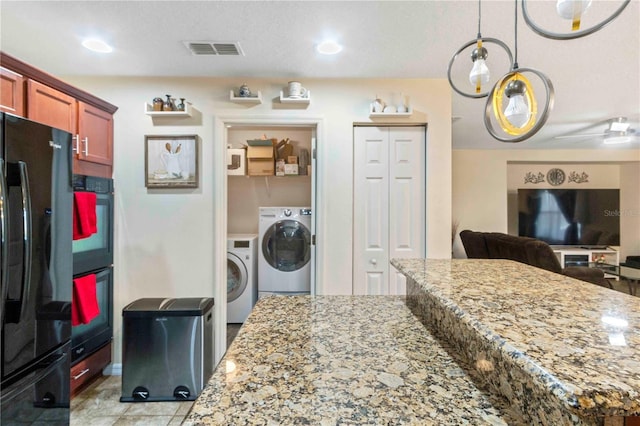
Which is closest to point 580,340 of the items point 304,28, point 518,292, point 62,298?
point 518,292

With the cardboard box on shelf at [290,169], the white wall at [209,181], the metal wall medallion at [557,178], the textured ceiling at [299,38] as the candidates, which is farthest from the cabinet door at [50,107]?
the metal wall medallion at [557,178]

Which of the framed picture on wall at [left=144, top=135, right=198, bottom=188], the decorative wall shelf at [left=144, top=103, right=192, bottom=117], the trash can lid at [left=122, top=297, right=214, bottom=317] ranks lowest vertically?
the trash can lid at [left=122, top=297, right=214, bottom=317]

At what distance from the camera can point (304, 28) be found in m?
1.94

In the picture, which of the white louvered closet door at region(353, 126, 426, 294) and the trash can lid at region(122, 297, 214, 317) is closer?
the trash can lid at region(122, 297, 214, 317)

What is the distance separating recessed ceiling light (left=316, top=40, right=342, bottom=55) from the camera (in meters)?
2.11

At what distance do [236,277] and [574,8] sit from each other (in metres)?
3.50

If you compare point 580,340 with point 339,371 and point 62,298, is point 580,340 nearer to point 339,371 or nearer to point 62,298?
point 339,371

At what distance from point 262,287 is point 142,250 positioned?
4.70 feet

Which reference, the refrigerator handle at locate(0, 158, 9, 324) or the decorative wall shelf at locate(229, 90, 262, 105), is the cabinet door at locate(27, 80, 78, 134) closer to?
the refrigerator handle at locate(0, 158, 9, 324)

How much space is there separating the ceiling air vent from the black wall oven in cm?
115

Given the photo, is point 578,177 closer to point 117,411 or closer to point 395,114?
point 395,114

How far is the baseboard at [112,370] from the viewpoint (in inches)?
103

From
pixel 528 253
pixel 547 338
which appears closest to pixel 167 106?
pixel 547 338

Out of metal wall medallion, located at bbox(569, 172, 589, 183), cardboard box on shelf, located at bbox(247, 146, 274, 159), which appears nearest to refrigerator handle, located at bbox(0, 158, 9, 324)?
cardboard box on shelf, located at bbox(247, 146, 274, 159)
